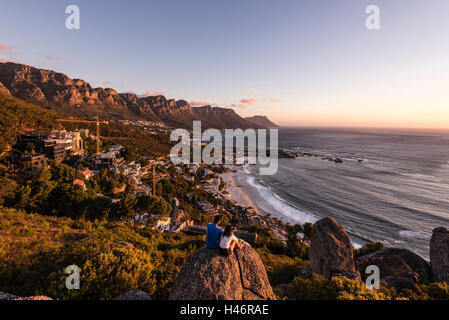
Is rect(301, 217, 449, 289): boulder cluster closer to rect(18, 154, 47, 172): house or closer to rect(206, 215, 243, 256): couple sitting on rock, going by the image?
rect(206, 215, 243, 256): couple sitting on rock

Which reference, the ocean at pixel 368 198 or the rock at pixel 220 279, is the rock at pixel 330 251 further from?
the ocean at pixel 368 198

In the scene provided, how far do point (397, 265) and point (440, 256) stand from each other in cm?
259

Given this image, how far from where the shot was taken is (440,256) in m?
12.9

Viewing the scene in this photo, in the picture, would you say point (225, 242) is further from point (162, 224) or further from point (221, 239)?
point (162, 224)

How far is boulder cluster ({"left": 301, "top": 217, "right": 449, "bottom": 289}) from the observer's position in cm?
1180

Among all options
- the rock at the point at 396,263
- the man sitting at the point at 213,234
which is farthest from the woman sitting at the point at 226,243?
the rock at the point at 396,263

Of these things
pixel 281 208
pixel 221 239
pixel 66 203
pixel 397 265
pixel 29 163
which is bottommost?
pixel 281 208

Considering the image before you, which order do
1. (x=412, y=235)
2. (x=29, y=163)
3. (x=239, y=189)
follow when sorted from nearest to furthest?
(x=412, y=235)
(x=29, y=163)
(x=239, y=189)

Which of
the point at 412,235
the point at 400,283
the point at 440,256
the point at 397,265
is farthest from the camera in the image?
the point at 412,235

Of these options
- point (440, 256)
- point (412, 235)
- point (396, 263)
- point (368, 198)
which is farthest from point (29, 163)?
point (368, 198)

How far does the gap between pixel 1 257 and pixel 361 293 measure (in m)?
15.6

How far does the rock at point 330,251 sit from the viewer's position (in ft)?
38.6

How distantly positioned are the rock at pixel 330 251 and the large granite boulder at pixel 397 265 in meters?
3.13

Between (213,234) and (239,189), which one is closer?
(213,234)
